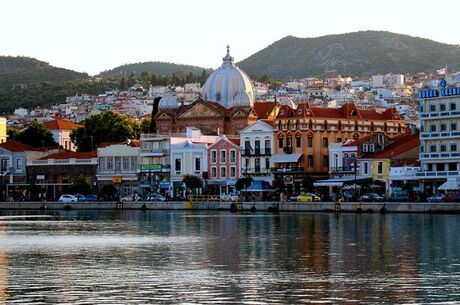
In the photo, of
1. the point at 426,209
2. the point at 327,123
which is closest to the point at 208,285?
the point at 426,209

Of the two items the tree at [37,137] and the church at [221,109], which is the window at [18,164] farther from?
the tree at [37,137]

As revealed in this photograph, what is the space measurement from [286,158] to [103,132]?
129ft

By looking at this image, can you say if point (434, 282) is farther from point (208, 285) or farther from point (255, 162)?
point (255, 162)

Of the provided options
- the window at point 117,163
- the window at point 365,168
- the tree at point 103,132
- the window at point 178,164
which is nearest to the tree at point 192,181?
the window at point 178,164

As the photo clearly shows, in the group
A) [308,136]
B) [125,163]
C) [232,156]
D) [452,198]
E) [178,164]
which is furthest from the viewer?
[125,163]

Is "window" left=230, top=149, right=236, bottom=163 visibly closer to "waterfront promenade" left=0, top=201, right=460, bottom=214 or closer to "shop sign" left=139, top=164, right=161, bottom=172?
"shop sign" left=139, top=164, right=161, bottom=172

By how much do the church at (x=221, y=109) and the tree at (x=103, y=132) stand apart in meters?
11.2

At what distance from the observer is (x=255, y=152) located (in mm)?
115312

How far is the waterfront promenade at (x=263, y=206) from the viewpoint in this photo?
84.6m

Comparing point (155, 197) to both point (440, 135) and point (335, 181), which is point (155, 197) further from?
point (440, 135)

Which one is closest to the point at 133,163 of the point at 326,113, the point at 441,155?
the point at 326,113

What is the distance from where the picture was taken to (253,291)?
35250mm

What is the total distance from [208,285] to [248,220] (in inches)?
1727

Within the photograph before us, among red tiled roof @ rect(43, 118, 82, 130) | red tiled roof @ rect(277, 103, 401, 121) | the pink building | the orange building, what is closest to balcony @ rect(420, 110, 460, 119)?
the orange building
